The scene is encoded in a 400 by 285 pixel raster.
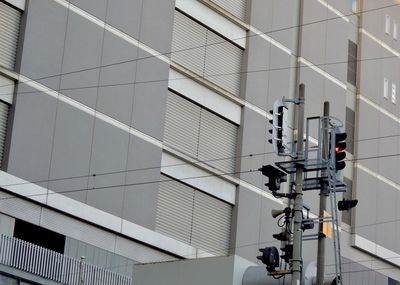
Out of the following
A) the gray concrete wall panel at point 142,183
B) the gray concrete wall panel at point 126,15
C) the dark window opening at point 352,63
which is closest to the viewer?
the gray concrete wall panel at point 142,183

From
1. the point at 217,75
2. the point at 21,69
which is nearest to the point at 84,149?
the point at 21,69

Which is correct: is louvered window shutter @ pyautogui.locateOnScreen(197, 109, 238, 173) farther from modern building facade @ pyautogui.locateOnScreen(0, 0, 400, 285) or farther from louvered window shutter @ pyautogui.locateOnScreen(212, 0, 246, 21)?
louvered window shutter @ pyautogui.locateOnScreen(212, 0, 246, 21)

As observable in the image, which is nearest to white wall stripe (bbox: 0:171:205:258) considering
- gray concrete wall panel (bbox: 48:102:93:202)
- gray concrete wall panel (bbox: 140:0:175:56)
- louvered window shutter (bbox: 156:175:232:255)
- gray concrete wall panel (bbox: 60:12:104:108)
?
gray concrete wall panel (bbox: 48:102:93:202)

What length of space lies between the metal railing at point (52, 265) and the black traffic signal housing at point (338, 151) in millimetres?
15996

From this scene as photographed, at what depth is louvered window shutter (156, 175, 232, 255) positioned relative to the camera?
2069 inches

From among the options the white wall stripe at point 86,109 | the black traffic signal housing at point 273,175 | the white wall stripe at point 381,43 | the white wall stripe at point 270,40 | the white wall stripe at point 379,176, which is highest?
the white wall stripe at point 381,43

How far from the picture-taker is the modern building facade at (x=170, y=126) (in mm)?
46719

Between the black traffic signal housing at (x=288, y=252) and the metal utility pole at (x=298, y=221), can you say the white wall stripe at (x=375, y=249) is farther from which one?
the black traffic signal housing at (x=288, y=252)

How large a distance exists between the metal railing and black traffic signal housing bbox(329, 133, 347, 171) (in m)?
16.0

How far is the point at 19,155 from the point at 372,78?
27.7m

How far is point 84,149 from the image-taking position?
159ft

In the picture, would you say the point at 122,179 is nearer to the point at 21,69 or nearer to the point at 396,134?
the point at 21,69

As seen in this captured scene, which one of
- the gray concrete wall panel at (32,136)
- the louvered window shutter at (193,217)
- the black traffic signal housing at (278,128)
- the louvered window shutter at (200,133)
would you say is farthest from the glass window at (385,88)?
the black traffic signal housing at (278,128)

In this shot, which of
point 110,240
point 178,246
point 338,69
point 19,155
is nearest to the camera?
point 19,155
